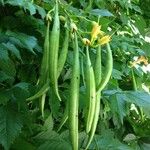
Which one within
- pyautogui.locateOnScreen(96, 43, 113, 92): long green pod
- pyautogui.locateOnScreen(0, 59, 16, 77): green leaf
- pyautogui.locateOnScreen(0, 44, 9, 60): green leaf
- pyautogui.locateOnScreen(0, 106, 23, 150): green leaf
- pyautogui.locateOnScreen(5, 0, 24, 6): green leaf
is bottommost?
pyautogui.locateOnScreen(0, 106, 23, 150): green leaf

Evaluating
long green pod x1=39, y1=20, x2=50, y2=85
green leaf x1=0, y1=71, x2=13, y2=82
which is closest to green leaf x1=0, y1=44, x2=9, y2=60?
green leaf x1=0, y1=71, x2=13, y2=82

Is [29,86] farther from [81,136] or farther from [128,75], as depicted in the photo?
[128,75]

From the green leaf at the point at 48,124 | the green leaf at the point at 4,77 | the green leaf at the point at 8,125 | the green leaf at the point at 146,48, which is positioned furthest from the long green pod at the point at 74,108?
the green leaf at the point at 146,48

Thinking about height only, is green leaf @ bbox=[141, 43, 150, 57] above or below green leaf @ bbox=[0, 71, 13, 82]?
below

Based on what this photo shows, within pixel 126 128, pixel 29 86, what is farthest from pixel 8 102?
pixel 126 128

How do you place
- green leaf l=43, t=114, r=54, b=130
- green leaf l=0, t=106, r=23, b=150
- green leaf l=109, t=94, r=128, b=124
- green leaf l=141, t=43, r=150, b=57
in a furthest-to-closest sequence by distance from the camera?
green leaf l=141, t=43, r=150, b=57 < green leaf l=43, t=114, r=54, b=130 < green leaf l=109, t=94, r=128, b=124 < green leaf l=0, t=106, r=23, b=150

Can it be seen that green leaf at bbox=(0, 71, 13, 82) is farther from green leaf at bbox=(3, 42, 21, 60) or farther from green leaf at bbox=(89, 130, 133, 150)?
green leaf at bbox=(89, 130, 133, 150)

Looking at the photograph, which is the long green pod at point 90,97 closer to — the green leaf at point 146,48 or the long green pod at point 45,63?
the long green pod at point 45,63

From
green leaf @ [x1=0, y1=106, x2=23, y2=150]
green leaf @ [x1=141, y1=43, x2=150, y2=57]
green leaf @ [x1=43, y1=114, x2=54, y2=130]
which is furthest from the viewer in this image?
green leaf @ [x1=141, y1=43, x2=150, y2=57]
